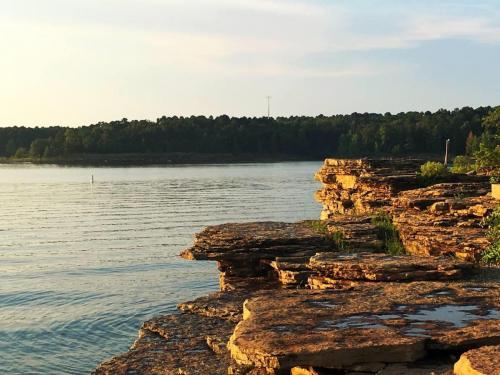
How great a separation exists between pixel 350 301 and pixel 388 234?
7.77m

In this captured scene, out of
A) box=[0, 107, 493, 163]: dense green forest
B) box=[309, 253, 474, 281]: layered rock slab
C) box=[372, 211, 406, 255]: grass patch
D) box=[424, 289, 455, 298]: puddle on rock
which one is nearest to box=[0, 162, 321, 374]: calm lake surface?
box=[309, 253, 474, 281]: layered rock slab

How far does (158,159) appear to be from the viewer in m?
168

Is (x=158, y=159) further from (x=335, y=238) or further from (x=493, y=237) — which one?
(x=493, y=237)

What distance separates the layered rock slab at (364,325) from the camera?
25.7 ft

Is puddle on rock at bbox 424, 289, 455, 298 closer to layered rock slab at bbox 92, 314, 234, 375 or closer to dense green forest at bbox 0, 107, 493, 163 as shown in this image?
layered rock slab at bbox 92, 314, 234, 375

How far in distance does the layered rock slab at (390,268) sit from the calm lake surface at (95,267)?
5361 mm

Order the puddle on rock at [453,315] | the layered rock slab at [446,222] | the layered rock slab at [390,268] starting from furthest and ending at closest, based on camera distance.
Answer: the layered rock slab at [446,222], the layered rock slab at [390,268], the puddle on rock at [453,315]

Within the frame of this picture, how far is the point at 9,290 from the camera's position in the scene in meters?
22.6

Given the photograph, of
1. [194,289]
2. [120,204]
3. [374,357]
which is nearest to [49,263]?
[194,289]

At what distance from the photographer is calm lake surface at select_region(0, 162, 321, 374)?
16214 millimetres

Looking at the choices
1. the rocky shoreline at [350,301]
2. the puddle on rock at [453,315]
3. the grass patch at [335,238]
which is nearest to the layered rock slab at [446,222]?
the rocky shoreline at [350,301]

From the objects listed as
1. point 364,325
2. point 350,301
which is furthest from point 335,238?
point 364,325

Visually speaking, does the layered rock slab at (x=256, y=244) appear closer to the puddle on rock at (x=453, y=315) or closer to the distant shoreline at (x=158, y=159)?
the puddle on rock at (x=453, y=315)

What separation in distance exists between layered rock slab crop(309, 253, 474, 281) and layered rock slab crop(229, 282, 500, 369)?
3.79ft
